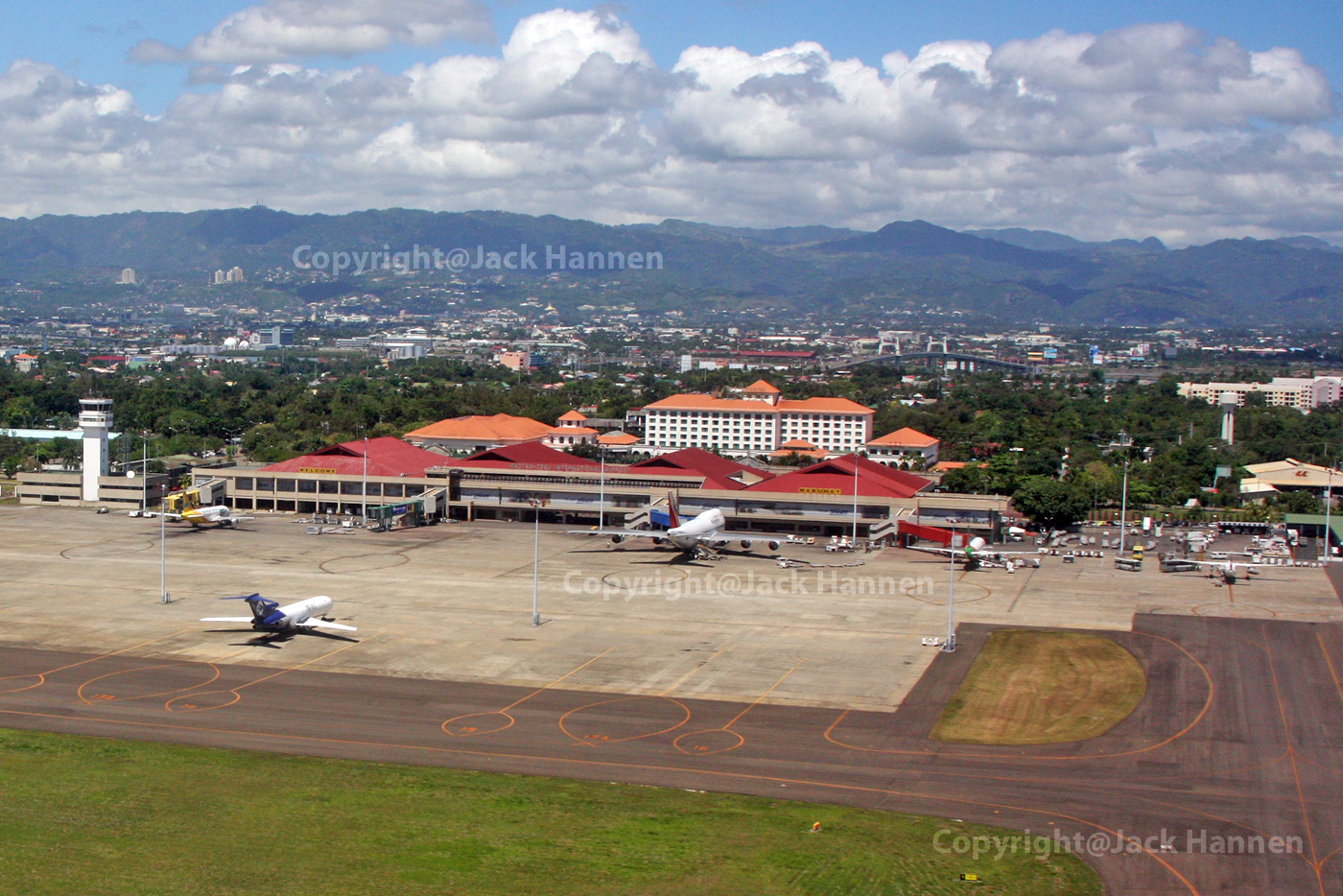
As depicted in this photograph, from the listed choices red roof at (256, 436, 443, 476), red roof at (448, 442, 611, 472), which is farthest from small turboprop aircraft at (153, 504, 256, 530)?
red roof at (448, 442, 611, 472)

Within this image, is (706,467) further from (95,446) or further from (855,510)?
(95,446)

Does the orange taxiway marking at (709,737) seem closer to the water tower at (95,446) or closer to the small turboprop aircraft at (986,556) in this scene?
the small turboprop aircraft at (986,556)

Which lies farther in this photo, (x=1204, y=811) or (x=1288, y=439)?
(x=1288, y=439)

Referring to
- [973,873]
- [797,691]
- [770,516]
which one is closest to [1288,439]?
[770,516]

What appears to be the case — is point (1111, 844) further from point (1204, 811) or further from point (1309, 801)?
point (1309, 801)

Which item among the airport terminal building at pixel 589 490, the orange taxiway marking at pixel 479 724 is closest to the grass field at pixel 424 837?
the orange taxiway marking at pixel 479 724

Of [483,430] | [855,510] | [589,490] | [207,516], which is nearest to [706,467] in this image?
[589,490]

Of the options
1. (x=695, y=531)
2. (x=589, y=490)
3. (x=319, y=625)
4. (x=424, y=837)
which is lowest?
(x=424, y=837)
